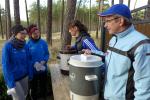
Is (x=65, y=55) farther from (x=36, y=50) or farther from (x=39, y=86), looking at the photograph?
(x=39, y=86)

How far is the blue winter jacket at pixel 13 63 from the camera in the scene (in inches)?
162

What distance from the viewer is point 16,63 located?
14.1 feet

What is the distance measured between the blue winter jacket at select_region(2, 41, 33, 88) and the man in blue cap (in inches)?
89.0

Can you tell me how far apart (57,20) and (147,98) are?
4818 cm

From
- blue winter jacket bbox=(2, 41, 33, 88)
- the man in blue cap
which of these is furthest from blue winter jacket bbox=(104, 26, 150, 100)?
blue winter jacket bbox=(2, 41, 33, 88)

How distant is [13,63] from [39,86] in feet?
3.97

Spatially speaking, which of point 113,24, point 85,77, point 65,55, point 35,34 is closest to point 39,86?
point 35,34

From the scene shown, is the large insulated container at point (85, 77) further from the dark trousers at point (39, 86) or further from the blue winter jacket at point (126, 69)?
the dark trousers at point (39, 86)

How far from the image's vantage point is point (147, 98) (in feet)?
6.42

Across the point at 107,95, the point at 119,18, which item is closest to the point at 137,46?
the point at 119,18

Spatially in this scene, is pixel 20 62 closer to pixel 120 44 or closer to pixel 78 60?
pixel 78 60

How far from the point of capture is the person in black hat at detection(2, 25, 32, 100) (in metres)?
4.12

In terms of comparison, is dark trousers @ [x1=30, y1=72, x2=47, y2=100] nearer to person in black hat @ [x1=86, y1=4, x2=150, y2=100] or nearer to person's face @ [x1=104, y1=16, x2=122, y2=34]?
→ person in black hat @ [x1=86, y1=4, x2=150, y2=100]

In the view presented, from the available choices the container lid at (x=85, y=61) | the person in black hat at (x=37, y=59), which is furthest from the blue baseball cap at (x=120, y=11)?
the person in black hat at (x=37, y=59)
